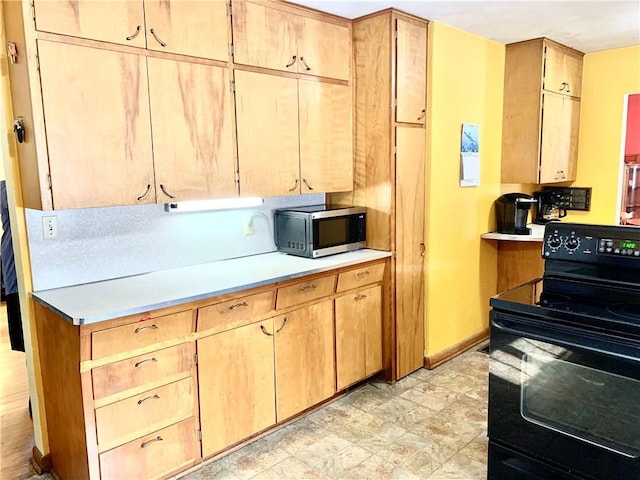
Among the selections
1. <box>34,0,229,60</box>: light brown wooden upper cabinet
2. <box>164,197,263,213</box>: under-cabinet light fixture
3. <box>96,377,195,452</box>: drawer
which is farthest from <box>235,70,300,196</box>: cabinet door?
<box>96,377,195,452</box>: drawer

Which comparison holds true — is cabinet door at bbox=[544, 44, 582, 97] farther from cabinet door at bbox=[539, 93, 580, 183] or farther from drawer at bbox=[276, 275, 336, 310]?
drawer at bbox=[276, 275, 336, 310]

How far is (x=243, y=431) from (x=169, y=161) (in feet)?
4.64

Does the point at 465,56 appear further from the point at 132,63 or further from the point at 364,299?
the point at 132,63

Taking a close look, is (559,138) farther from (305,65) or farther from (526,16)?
(305,65)

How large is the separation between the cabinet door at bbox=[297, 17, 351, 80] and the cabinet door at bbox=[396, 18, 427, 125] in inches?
13.3

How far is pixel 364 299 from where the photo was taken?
3150 millimetres

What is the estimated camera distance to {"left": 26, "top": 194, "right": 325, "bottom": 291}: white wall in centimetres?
233

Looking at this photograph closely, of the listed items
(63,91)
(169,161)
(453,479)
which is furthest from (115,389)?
(453,479)

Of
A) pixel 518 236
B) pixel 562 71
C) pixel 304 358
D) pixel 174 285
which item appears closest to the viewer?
pixel 174 285

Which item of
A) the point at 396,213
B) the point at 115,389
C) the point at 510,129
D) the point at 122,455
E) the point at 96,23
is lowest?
the point at 122,455

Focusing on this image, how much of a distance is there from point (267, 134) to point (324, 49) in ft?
2.29

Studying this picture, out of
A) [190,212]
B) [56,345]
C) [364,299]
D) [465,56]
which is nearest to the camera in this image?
[56,345]

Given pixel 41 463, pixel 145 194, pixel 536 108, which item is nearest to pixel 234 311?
pixel 145 194

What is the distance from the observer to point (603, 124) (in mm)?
4211
